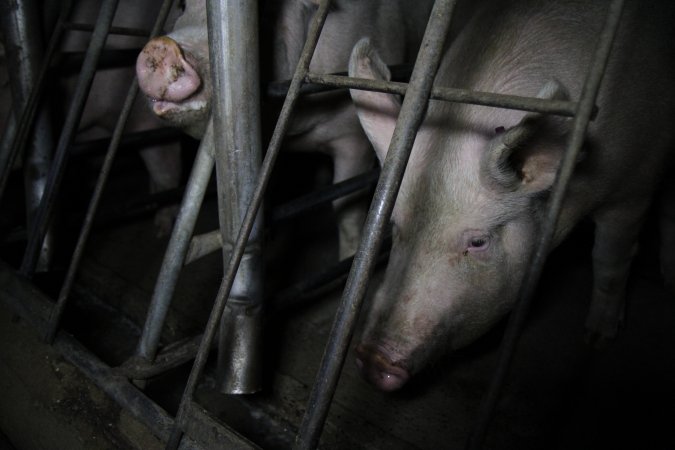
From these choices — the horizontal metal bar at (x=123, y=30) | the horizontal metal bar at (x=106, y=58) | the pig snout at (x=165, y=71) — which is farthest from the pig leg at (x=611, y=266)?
the horizontal metal bar at (x=106, y=58)

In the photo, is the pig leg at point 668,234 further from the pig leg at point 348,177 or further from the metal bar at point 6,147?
the metal bar at point 6,147

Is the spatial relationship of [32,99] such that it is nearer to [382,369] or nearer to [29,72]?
[29,72]

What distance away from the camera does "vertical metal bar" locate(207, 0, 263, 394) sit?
1.55m

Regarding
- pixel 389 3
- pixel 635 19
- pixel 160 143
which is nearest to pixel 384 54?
pixel 389 3

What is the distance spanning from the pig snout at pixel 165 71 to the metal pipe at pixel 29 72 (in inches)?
46.1

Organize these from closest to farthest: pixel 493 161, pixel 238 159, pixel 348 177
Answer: pixel 493 161 → pixel 238 159 → pixel 348 177

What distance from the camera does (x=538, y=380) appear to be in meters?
2.55

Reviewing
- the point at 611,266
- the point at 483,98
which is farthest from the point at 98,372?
the point at 611,266

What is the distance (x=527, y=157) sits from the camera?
1.65 metres

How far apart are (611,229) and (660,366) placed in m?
0.81

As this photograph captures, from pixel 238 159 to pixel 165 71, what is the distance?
568 millimetres

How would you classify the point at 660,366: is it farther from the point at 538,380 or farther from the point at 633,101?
the point at 633,101

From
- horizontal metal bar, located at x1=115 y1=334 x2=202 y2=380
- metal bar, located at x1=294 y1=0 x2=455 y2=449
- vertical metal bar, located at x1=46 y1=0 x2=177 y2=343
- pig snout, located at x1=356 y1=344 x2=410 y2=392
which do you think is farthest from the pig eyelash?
vertical metal bar, located at x1=46 y1=0 x2=177 y2=343

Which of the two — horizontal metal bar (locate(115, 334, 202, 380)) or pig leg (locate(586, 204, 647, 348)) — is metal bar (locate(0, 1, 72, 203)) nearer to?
horizontal metal bar (locate(115, 334, 202, 380))
